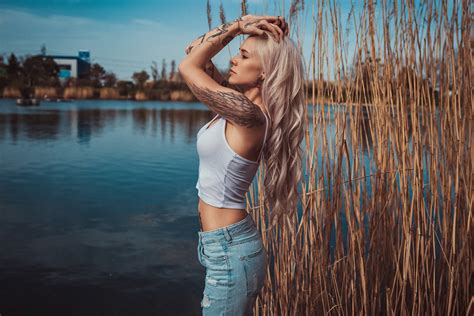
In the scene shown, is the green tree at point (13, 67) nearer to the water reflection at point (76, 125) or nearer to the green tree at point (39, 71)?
the green tree at point (39, 71)

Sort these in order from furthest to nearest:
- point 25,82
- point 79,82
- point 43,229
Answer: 1. point 79,82
2. point 25,82
3. point 43,229

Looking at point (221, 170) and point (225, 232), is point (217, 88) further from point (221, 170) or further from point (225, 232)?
point (225, 232)

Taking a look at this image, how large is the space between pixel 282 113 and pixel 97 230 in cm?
399

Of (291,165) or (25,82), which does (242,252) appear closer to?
(291,165)

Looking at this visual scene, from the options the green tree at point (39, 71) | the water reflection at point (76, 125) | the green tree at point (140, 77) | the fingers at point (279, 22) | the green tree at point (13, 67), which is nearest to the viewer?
the fingers at point (279, 22)

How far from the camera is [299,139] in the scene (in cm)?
127

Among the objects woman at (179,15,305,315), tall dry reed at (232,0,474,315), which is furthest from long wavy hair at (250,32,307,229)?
tall dry reed at (232,0,474,315)

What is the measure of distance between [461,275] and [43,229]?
13.1 feet

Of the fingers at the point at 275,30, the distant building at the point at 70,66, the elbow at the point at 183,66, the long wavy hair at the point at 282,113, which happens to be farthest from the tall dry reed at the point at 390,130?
the distant building at the point at 70,66

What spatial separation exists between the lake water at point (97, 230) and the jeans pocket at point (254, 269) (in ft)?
7.00

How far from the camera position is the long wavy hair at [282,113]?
3.87 ft

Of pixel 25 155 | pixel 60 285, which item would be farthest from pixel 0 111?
pixel 60 285

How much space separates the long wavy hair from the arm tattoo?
0.07 m

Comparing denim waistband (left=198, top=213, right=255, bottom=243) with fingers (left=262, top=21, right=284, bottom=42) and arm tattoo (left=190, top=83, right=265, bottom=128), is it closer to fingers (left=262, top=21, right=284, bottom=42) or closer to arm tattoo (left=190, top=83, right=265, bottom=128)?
arm tattoo (left=190, top=83, right=265, bottom=128)
